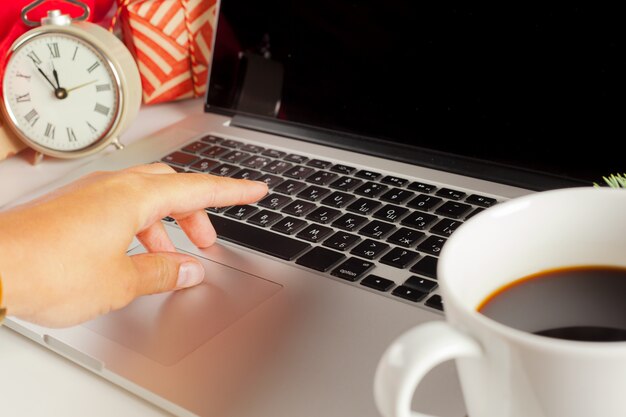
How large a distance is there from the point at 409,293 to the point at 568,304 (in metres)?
0.18

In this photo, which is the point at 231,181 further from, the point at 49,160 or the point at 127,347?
the point at 49,160

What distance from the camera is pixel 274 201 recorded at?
70cm

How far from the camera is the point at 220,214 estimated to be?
0.69 metres

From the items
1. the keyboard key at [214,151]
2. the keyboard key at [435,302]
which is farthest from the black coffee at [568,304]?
the keyboard key at [214,151]

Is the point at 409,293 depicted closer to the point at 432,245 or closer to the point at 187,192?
Answer: the point at 432,245

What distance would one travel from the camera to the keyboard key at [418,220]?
2.08 feet

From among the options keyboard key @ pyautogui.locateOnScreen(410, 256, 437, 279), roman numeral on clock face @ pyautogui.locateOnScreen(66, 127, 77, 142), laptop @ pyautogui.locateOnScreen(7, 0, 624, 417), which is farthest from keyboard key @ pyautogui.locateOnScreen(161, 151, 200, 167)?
keyboard key @ pyautogui.locateOnScreen(410, 256, 437, 279)

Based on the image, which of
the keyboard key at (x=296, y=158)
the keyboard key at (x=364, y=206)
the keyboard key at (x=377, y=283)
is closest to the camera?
the keyboard key at (x=377, y=283)

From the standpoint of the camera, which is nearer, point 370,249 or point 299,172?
point 370,249

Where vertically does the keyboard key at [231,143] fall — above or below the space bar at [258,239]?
above

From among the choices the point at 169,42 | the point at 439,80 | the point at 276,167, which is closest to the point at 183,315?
the point at 276,167

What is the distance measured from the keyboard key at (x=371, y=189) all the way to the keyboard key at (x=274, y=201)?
0.06m

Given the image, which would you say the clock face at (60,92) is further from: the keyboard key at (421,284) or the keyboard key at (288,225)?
the keyboard key at (421,284)

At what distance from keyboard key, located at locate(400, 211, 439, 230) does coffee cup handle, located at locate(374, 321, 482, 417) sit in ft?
1.01
